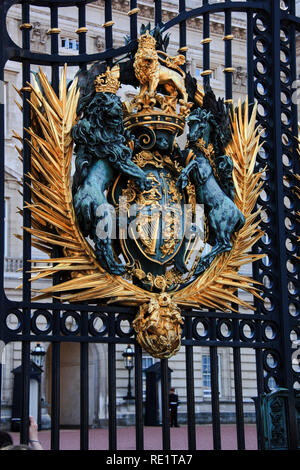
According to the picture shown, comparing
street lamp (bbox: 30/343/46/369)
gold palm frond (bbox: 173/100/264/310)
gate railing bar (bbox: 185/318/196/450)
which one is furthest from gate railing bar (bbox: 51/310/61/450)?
street lamp (bbox: 30/343/46/369)

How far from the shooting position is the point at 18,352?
20.9 meters

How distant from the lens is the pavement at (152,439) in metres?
15.5

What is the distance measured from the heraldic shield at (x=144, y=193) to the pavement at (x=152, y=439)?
22.2ft

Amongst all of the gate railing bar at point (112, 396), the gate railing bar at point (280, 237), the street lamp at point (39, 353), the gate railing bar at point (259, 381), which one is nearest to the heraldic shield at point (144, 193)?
the gate railing bar at point (112, 396)

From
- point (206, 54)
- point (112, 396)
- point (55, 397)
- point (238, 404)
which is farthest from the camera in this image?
point (206, 54)

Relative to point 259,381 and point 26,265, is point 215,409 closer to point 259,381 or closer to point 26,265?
point 259,381

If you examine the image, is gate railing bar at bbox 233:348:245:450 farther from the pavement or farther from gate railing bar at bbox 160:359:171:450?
the pavement

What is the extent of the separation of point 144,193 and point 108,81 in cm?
111

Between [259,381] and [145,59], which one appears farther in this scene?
[259,381]

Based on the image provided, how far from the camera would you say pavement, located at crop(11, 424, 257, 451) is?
50.8ft

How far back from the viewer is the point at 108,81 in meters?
8.33

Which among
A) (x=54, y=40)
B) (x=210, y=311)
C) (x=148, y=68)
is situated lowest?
(x=210, y=311)

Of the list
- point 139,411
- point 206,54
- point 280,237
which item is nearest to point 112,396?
point 139,411

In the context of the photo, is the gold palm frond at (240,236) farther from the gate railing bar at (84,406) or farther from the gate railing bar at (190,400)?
the gate railing bar at (84,406)
